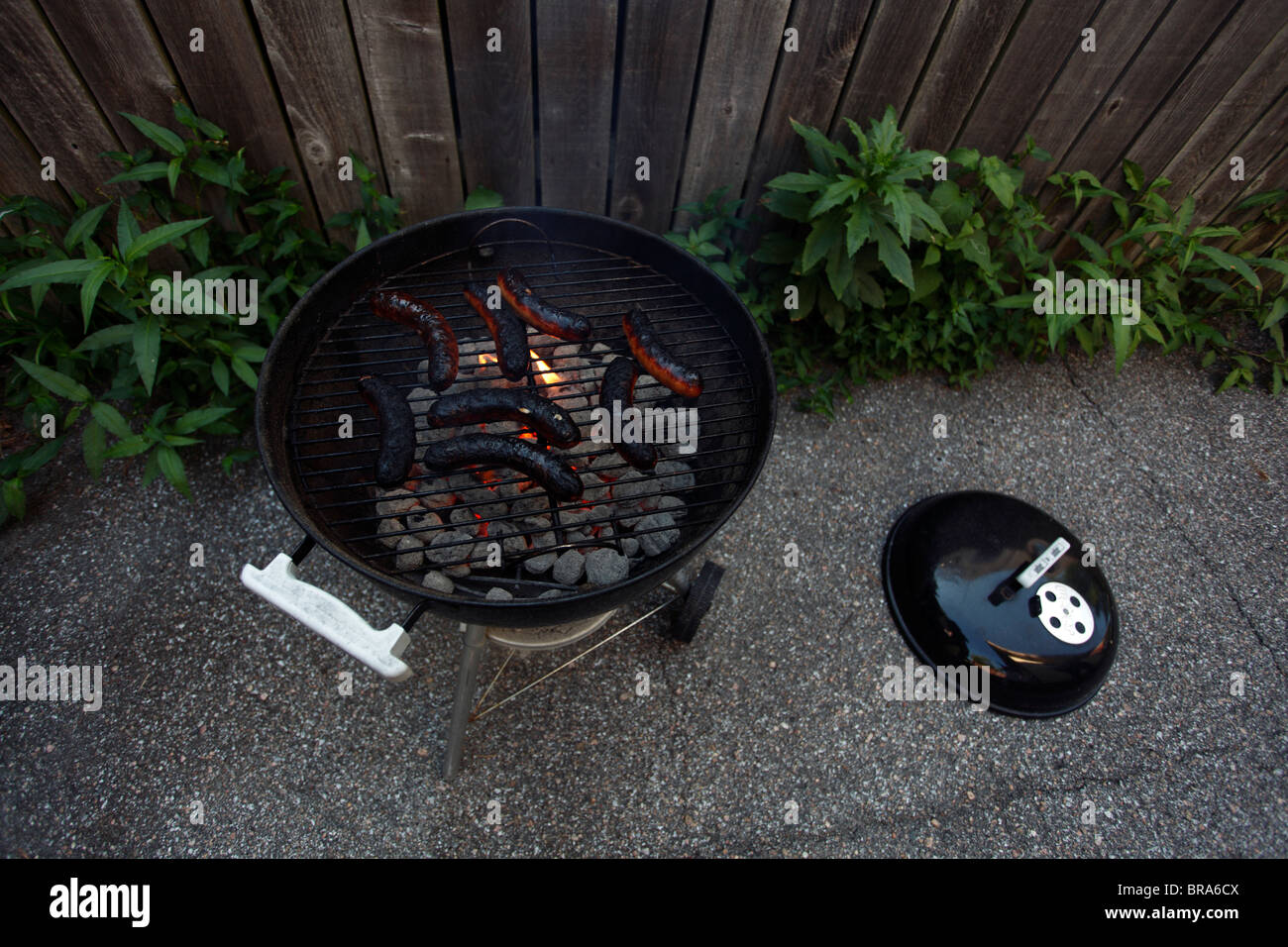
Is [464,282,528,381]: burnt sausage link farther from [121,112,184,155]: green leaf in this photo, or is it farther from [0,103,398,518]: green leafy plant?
[121,112,184,155]: green leaf

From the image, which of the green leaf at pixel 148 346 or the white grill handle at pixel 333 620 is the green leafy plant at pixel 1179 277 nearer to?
the white grill handle at pixel 333 620

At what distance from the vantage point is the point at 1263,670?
2775mm

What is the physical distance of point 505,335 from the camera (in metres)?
A: 2.03

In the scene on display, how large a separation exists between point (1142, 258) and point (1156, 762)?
2199 mm

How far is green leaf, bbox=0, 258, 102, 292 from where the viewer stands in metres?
2.17

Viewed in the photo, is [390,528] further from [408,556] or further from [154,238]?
[154,238]

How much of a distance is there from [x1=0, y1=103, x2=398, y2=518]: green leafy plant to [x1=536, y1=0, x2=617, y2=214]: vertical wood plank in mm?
677

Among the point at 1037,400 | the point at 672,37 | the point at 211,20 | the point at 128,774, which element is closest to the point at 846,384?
the point at 1037,400

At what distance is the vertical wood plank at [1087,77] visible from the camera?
8.43ft

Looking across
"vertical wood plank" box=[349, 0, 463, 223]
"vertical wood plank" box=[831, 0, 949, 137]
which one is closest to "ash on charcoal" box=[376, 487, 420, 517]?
"vertical wood plank" box=[349, 0, 463, 223]

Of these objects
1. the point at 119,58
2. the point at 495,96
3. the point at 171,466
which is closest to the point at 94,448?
the point at 171,466

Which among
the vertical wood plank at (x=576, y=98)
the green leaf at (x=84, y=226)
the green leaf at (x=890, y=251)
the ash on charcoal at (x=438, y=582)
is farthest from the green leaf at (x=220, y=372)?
the green leaf at (x=890, y=251)

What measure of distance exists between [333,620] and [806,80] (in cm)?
247
